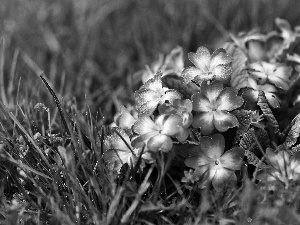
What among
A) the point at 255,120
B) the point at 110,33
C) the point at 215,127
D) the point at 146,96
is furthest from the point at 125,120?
the point at 110,33

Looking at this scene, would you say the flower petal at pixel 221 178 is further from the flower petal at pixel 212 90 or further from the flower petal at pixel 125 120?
the flower petal at pixel 125 120

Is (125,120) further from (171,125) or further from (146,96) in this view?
(171,125)

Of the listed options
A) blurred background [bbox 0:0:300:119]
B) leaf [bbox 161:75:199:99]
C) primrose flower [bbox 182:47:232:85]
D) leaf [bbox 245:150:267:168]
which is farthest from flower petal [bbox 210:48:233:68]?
blurred background [bbox 0:0:300:119]

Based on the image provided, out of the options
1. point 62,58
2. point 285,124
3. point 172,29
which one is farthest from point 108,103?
point 285,124

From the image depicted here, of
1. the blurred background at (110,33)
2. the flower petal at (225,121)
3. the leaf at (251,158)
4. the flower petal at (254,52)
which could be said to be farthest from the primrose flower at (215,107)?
the blurred background at (110,33)

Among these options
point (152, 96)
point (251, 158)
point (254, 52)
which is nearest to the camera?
point (251, 158)

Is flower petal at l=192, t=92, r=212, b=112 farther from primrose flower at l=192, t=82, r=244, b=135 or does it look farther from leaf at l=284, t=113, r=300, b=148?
leaf at l=284, t=113, r=300, b=148

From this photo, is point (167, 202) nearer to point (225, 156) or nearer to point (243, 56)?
point (225, 156)
